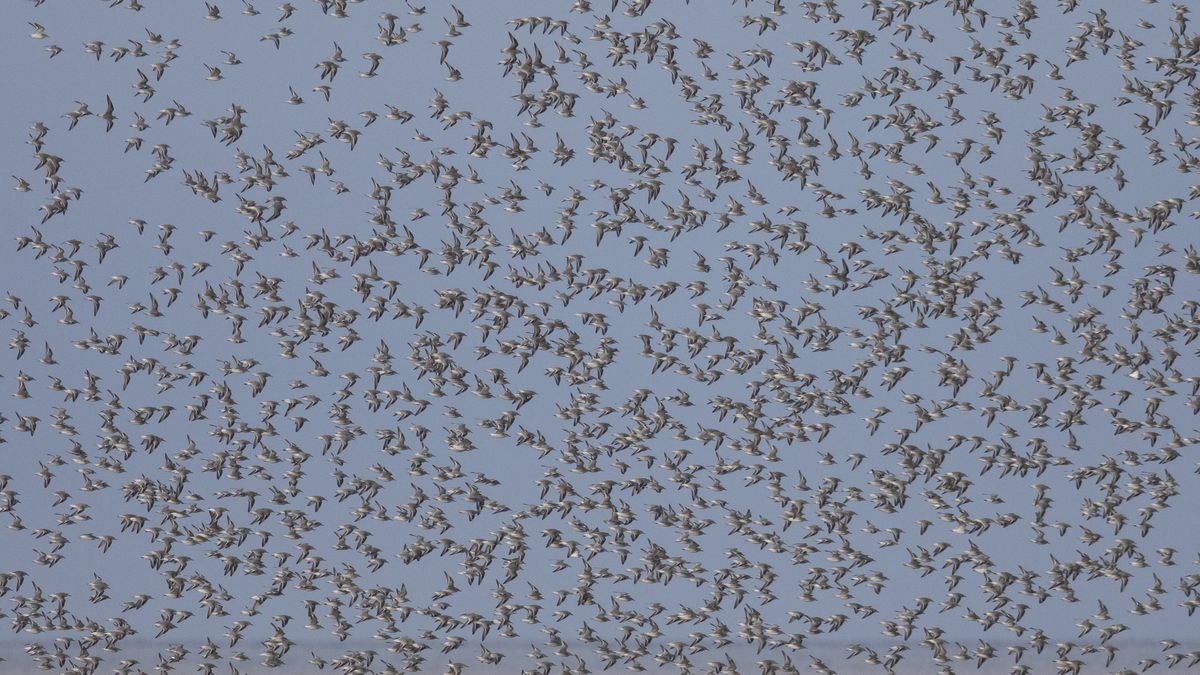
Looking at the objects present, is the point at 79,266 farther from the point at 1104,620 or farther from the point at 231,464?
the point at 1104,620

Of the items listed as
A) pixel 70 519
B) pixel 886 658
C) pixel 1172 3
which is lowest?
pixel 886 658

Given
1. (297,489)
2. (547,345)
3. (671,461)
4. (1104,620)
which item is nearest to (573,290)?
(547,345)

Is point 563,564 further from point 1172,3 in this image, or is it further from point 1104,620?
point 1172,3

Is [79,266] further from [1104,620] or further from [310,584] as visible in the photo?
[1104,620]

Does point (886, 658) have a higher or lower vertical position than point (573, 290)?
lower

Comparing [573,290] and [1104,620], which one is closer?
[1104,620]

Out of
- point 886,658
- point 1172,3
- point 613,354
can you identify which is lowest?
point 886,658

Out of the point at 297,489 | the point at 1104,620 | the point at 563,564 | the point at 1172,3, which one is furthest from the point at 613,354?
the point at 1172,3

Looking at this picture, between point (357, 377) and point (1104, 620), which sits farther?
point (357, 377)

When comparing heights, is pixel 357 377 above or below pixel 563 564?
above
